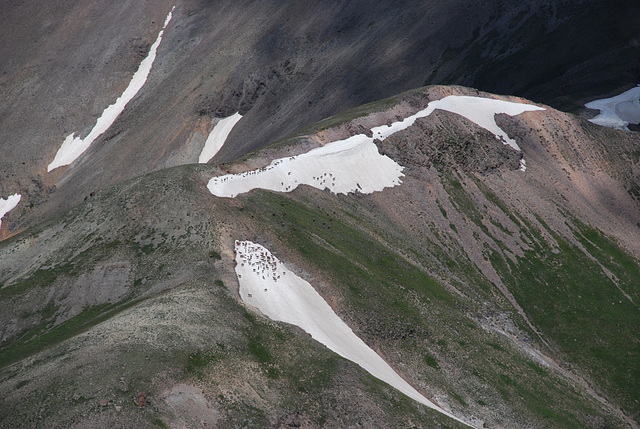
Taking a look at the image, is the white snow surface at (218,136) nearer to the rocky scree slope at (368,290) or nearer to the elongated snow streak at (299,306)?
the rocky scree slope at (368,290)

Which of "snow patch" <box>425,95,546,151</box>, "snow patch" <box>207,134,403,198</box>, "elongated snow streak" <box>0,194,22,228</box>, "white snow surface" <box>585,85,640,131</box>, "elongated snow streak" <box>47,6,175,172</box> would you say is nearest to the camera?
"snow patch" <box>207,134,403,198</box>

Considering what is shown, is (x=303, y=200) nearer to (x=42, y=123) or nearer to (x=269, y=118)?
(x=269, y=118)

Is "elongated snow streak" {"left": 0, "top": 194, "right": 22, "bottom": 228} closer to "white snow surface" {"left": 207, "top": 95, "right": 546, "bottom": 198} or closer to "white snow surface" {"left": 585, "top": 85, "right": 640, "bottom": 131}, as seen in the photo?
"white snow surface" {"left": 207, "top": 95, "right": 546, "bottom": 198}

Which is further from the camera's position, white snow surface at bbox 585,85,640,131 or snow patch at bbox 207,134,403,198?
white snow surface at bbox 585,85,640,131

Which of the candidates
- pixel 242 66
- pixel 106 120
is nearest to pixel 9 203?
pixel 106 120

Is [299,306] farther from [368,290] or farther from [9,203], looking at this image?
[9,203]

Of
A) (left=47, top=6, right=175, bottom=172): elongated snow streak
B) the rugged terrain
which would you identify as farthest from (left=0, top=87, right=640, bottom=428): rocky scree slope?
(left=47, top=6, right=175, bottom=172): elongated snow streak
